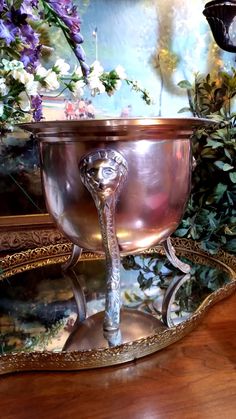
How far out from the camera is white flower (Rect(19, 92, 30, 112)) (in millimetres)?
599

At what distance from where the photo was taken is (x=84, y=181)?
1.63 feet

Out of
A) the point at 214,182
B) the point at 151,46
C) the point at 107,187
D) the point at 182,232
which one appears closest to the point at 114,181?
the point at 107,187

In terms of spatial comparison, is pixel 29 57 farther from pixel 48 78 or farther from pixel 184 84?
pixel 184 84

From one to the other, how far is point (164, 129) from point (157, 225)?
0.13 meters

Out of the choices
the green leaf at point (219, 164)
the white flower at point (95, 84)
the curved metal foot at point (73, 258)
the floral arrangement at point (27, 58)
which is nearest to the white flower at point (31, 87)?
the floral arrangement at point (27, 58)

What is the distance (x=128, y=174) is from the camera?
19.7 inches

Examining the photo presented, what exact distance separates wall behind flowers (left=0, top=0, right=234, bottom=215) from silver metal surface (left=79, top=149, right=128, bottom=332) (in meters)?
0.47

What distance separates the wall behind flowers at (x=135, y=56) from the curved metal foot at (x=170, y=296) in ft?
1.27

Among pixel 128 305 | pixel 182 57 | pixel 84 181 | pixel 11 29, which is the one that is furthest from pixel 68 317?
pixel 182 57

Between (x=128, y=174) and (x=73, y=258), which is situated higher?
(x=128, y=174)

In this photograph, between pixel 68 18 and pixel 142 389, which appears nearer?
pixel 142 389

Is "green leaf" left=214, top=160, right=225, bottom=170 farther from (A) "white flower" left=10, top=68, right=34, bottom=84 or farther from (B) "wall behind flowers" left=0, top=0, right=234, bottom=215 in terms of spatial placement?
(A) "white flower" left=10, top=68, right=34, bottom=84

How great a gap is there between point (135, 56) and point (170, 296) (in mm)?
653

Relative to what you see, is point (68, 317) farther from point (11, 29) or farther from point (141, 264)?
point (11, 29)
